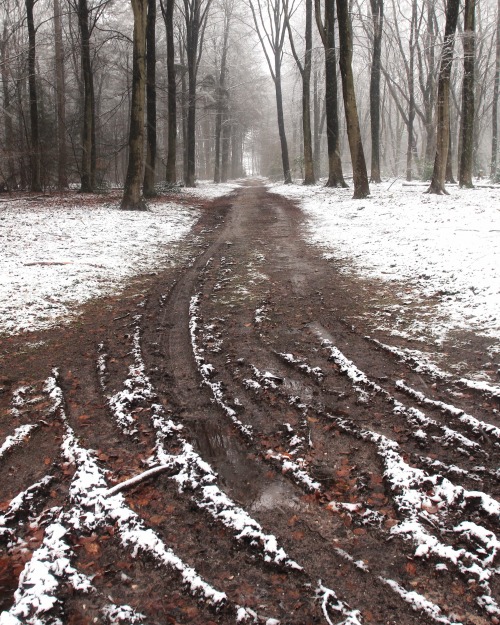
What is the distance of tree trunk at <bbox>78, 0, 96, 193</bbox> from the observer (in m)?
16.2

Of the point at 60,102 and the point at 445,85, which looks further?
the point at 60,102

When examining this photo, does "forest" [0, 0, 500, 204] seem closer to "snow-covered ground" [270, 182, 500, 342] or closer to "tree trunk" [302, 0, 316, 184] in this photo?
"tree trunk" [302, 0, 316, 184]

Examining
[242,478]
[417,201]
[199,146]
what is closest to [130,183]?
[417,201]

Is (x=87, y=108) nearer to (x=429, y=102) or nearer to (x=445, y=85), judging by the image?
(x=445, y=85)

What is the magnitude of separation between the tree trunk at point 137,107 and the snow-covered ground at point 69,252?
31.7 inches

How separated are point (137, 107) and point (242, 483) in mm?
12838

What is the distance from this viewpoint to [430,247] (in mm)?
7504

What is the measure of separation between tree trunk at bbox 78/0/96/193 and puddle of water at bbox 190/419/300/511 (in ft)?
58.1

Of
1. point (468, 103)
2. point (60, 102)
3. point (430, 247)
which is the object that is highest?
point (60, 102)

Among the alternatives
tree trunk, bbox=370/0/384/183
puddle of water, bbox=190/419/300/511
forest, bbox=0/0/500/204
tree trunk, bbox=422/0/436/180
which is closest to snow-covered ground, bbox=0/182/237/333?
forest, bbox=0/0/500/204

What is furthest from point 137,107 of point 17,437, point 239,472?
point 239,472

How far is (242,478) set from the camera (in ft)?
8.24

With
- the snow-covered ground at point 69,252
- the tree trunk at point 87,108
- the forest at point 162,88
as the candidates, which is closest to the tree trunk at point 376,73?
the forest at point 162,88

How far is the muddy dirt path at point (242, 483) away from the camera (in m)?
1.81
